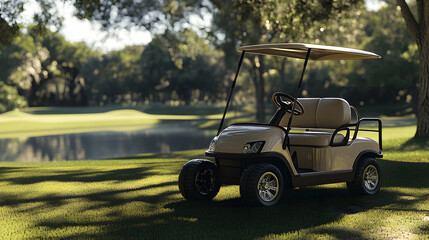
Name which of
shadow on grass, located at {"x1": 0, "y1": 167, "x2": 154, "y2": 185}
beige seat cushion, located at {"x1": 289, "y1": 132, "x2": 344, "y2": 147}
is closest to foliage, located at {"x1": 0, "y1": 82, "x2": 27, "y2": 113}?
shadow on grass, located at {"x1": 0, "y1": 167, "x2": 154, "y2": 185}

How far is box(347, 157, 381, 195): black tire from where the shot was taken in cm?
792

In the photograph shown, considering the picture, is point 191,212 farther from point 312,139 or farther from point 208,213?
point 312,139

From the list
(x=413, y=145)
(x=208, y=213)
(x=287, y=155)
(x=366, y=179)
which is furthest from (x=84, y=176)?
(x=413, y=145)

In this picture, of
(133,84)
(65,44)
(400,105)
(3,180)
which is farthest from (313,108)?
(133,84)

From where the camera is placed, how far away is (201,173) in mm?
7445

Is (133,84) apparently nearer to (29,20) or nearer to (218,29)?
(218,29)

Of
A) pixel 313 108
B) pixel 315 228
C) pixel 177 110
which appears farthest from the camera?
pixel 177 110

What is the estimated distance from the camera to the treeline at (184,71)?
4834 cm

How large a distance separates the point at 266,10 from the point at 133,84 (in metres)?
73.1

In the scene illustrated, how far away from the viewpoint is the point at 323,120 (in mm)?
8008

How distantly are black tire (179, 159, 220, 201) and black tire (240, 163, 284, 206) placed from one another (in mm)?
844

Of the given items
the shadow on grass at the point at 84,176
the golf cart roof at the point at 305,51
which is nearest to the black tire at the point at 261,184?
the golf cart roof at the point at 305,51

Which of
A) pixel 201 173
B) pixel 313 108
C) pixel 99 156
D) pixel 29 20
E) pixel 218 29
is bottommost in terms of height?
pixel 99 156

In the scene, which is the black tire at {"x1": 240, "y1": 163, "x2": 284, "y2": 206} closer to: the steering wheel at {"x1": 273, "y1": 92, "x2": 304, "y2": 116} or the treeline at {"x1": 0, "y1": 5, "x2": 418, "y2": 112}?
the steering wheel at {"x1": 273, "y1": 92, "x2": 304, "y2": 116}
